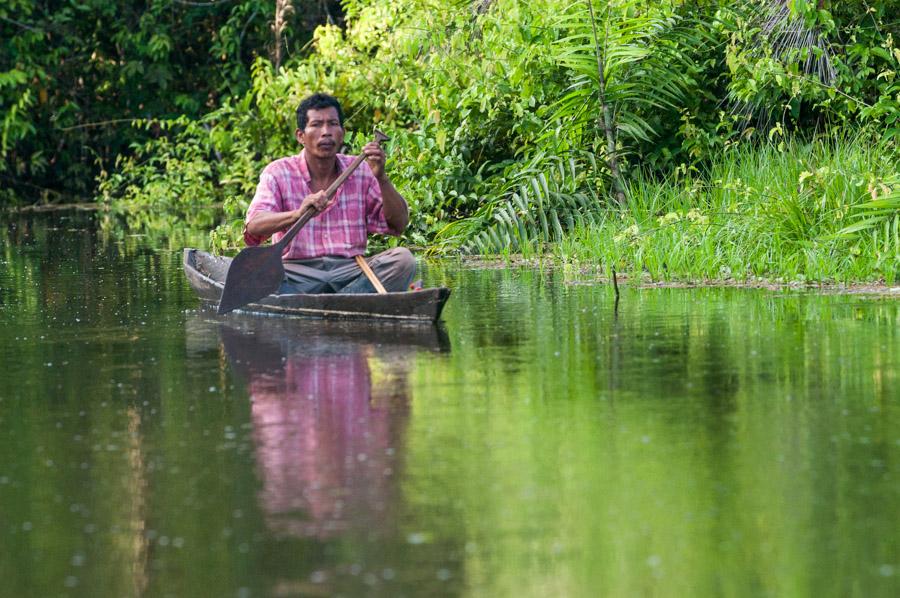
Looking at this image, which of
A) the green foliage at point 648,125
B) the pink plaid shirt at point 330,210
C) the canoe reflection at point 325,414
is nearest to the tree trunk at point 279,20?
the green foliage at point 648,125

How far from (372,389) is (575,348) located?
4.90 ft

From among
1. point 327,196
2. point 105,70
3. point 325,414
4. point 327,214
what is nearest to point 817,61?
point 327,214

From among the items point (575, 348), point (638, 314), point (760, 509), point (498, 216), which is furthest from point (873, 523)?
point (498, 216)

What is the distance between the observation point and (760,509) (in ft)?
16.6

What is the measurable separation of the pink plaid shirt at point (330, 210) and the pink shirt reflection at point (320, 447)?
2488 millimetres

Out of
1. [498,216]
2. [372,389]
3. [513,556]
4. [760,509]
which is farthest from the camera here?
[498,216]

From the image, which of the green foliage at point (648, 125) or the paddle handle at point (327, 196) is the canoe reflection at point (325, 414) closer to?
the paddle handle at point (327, 196)

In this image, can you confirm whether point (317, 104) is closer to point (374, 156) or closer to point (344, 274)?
point (374, 156)

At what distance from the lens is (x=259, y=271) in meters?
10.2

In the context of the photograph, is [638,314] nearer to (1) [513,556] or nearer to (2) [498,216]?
(2) [498,216]

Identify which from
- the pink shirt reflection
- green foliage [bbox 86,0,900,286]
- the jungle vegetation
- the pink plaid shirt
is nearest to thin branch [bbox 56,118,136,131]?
the jungle vegetation

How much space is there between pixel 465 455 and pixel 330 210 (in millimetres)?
4930

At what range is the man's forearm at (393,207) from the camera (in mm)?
10516

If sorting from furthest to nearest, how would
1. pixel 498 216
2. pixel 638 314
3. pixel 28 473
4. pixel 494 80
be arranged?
pixel 494 80 → pixel 498 216 → pixel 638 314 → pixel 28 473
